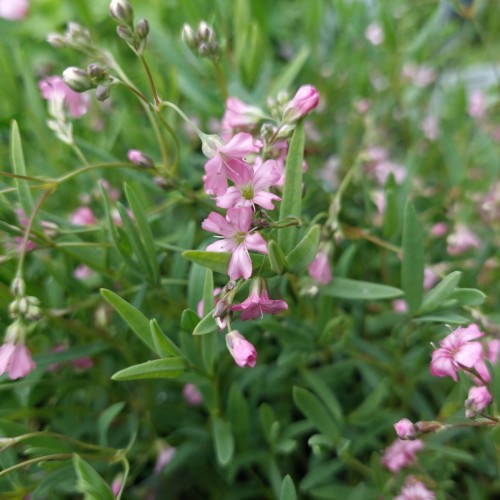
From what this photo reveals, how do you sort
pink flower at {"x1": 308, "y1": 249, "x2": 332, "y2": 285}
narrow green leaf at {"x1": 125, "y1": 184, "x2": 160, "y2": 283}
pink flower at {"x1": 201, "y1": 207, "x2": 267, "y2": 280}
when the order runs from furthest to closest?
pink flower at {"x1": 308, "y1": 249, "x2": 332, "y2": 285}, narrow green leaf at {"x1": 125, "y1": 184, "x2": 160, "y2": 283}, pink flower at {"x1": 201, "y1": 207, "x2": 267, "y2": 280}

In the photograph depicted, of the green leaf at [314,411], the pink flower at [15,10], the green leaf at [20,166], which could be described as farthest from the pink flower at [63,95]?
the pink flower at [15,10]

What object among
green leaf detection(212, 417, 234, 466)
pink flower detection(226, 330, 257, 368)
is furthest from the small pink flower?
pink flower detection(226, 330, 257, 368)

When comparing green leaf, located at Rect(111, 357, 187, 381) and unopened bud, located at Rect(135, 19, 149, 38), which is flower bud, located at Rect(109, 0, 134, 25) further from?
green leaf, located at Rect(111, 357, 187, 381)

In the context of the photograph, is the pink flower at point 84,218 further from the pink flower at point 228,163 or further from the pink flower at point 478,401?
the pink flower at point 478,401

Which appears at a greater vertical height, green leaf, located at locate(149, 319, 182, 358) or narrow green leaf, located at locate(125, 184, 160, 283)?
narrow green leaf, located at locate(125, 184, 160, 283)

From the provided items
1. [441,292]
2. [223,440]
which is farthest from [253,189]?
[223,440]

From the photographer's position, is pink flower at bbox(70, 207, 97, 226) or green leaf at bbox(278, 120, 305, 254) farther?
pink flower at bbox(70, 207, 97, 226)

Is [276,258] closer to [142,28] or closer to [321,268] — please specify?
[321,268]
